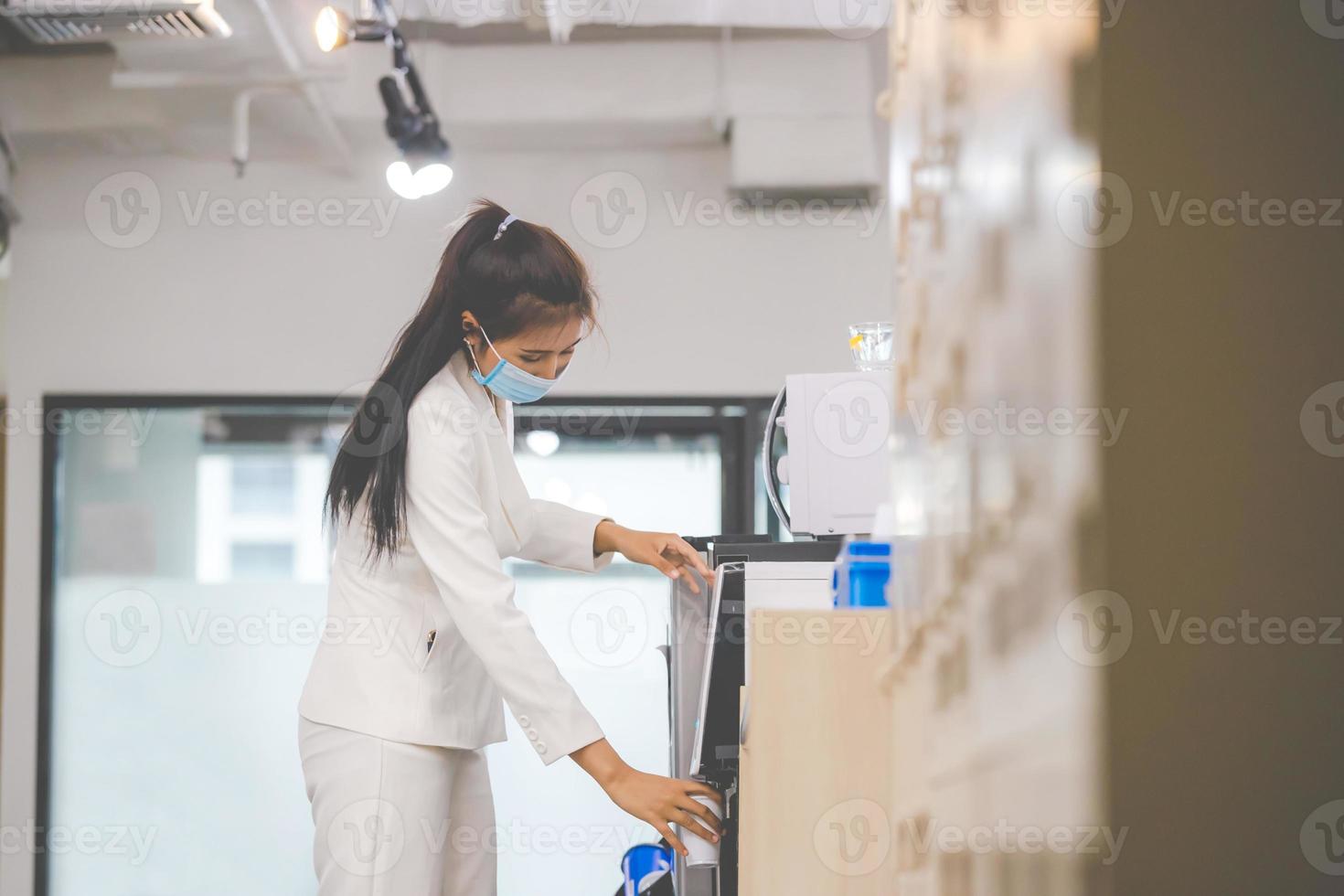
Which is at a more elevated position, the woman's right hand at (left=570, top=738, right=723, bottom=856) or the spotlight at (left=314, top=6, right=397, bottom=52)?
the spotlight at (left=314, top=6, right=397, bottom=52)

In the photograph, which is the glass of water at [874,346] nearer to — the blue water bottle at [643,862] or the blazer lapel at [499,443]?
the blazer lapel at [499,443]

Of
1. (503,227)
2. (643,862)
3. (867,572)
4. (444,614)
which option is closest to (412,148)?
(503,227)

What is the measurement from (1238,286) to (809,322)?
9.69 ft

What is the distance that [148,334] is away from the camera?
3.39 m

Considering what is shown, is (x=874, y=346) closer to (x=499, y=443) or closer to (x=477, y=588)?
(x=499, y=443)

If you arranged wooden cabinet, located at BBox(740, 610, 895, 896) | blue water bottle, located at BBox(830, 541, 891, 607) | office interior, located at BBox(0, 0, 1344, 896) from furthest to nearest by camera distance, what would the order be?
blue water bottle, located at BBox(830, 541, 891, 607)
wooden cabinet, located at BBox(740, 610, 895, 896)
office interior, located at BBox(0, 0, 1344, 896)

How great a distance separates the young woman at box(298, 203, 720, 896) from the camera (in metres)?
1.37

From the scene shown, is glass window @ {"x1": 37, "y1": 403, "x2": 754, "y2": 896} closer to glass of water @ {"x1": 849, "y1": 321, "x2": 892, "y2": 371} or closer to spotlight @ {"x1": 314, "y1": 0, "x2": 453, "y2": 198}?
spotlight @ {"x1": 314, "y1": 0, "x2": 453, "y2": 198}

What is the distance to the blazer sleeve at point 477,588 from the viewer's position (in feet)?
4.45

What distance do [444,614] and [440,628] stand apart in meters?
0.02

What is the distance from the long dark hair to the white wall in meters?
1.80

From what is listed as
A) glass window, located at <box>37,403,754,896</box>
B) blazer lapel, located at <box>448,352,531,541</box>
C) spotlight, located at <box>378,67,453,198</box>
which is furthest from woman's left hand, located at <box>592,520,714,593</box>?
glass window, located at <box>37,403,754,896</box>

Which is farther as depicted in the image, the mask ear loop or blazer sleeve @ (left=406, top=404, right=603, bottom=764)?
the mask ear loop

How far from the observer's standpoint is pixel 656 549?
172cm
